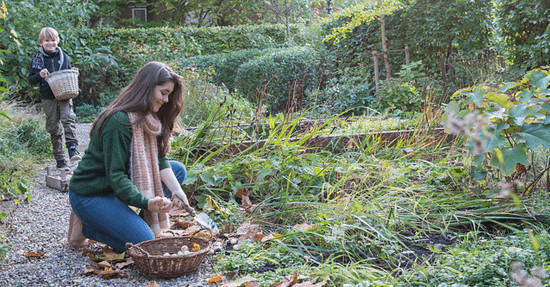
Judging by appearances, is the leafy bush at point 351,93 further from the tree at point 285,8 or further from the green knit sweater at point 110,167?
the tree at point 285,8

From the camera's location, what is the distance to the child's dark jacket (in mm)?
5036

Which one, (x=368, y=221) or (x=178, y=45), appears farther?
(x=178, y=45)

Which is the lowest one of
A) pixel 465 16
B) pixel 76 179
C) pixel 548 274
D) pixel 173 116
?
pixel 548 274

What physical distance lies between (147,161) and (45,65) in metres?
3.07

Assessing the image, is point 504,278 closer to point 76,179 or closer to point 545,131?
point 545,131

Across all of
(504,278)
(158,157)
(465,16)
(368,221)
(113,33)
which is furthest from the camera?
(113,33)

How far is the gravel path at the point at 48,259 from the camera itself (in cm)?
243

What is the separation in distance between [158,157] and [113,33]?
9.98 metres

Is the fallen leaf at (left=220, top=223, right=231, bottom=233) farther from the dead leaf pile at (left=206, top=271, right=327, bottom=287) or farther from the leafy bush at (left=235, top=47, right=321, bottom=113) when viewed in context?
the leafy bush at (left=235, top=47, right=321, bottom=113)

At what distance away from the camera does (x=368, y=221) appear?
9.04ft

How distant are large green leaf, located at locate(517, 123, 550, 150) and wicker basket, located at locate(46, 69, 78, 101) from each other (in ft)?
13.6

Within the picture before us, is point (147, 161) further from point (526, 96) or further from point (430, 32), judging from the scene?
point (430, 32)

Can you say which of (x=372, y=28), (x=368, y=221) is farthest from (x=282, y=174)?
(x=372, y=28)

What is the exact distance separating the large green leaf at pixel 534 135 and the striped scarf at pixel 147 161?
205cm
